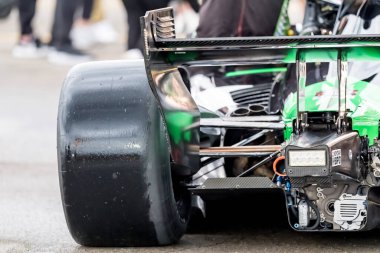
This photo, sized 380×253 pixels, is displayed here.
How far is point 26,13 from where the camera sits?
1627 centimetres

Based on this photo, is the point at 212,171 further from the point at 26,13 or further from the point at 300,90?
the point at 26,13

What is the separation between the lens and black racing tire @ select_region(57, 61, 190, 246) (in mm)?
5551

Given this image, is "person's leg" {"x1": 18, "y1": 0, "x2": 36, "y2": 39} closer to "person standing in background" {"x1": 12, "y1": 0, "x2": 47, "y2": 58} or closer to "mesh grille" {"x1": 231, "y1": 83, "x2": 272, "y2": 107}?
"person standing in background" {"x1": 12, "y1": 0, "x2": 47, "y2": 58}

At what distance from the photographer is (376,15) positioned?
6.62 meters

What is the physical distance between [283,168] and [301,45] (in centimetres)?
70

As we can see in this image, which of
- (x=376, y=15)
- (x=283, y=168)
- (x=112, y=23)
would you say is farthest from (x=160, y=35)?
(x=112, y=23)

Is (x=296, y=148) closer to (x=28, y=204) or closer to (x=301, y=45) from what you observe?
(x=301, y=45)

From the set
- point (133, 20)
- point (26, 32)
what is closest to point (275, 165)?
point (133, 20)

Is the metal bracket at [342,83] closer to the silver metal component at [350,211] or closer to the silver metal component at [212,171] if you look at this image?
the silver metal component at [350,211]

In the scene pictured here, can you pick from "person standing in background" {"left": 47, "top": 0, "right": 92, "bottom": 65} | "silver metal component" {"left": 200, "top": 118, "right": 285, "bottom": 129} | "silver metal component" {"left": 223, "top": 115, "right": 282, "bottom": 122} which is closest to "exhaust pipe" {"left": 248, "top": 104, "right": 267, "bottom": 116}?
"silver metal component" {"left": 223, "top": 115, "right": 282, "bottom": 122}

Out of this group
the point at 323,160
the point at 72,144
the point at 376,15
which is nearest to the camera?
the point at 323,160

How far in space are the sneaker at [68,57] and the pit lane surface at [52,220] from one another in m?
4.34

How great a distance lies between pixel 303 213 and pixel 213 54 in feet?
2.73

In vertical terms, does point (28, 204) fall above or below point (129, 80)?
below
